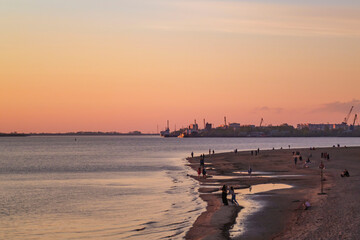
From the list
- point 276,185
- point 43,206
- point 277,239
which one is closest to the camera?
point 277,239

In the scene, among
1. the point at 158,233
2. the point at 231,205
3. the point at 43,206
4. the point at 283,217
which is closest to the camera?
the point at 158,233

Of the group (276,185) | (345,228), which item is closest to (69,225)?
(345,228)

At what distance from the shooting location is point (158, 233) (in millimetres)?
27375

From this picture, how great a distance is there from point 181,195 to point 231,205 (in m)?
9.88

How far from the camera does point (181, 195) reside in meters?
44.6

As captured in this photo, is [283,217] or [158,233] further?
[283,217]

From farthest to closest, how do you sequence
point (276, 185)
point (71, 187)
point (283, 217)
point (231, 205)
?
point (71, 187) < point (276, 185) < point (231, 205) < point (283, 217)

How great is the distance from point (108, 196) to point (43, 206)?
7042 mm

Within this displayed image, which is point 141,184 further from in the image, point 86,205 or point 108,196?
point 86,205

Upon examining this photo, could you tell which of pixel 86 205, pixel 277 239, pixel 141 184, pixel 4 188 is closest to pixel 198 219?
pixel 277 239

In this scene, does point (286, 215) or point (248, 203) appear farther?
point (248, 203)

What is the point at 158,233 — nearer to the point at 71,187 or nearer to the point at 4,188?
the point at 71,187

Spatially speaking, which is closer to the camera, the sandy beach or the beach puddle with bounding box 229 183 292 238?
the sandy beach

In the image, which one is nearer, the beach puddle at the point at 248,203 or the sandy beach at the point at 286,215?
the sandy beach at the point at 286,215
